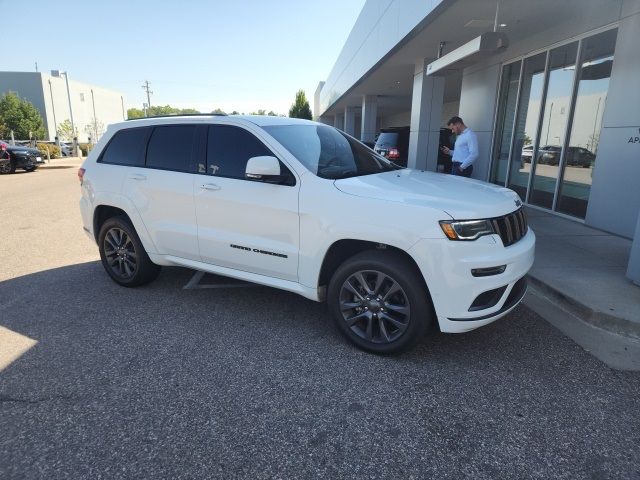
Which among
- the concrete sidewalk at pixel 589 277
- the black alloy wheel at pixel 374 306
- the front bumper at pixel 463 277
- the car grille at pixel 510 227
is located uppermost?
the car grille at pixel 510 227

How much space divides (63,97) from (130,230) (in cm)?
8291

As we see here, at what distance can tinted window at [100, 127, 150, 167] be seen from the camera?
4812 millimetres

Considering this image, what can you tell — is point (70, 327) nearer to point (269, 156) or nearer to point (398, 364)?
point (269, 156)

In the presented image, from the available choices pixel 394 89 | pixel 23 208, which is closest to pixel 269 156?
pixel 23 208

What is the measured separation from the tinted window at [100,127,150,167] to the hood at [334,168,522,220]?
252 centimetres

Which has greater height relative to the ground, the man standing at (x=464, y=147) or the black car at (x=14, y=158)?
the man standing at (x=464, y=147)

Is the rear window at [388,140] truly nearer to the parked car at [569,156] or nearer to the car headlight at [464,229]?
the parked car at [569,156]

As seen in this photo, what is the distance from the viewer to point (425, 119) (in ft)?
42.3

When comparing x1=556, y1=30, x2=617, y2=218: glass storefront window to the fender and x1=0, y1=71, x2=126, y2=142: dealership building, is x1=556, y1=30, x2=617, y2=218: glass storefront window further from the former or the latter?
x1=0, y1=71, x2=126, y2=142: dealership building

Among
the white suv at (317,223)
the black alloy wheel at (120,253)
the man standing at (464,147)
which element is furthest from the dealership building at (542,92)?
the black alloy wheel at (120,253)

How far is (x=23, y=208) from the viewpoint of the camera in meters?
10.5

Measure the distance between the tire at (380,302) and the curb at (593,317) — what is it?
182cm

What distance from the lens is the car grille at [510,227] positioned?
327cm

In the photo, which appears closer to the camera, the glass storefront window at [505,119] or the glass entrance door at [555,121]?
the glass entrance door at [555,121]
